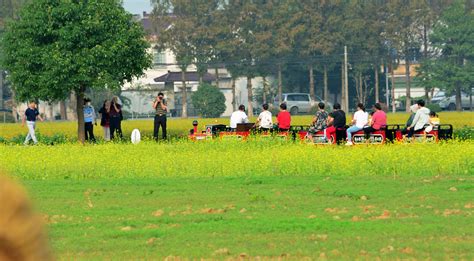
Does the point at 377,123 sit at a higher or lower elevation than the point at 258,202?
higher

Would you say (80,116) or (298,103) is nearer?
(80,116)

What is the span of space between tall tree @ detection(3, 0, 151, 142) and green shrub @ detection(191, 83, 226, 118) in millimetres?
64775

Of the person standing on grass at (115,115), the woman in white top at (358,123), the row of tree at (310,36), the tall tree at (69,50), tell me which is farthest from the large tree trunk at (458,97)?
the woman in white top at (358,123)

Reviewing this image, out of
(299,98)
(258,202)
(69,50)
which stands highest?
(69,50)

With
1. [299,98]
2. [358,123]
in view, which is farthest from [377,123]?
[299,98]

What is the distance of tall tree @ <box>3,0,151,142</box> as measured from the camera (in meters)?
45.4

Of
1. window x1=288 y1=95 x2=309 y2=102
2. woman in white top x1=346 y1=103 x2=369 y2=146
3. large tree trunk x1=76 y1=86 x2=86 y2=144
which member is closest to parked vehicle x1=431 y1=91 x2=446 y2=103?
window x1=288 y1=95 x2=309 y2=102

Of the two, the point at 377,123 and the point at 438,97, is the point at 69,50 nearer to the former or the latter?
the point at 377,123

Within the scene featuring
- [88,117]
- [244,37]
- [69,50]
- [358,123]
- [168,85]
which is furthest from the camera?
[168,85]

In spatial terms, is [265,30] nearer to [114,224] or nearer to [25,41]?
[25,41]

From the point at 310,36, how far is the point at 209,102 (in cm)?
1277

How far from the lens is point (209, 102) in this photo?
11225 centimetres

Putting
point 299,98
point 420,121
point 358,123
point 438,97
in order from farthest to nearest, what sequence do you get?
point 438,97 < point 299,98 < point 358,123 < point 420,121

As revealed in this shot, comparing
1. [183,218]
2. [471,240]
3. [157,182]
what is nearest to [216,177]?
[157,182]
